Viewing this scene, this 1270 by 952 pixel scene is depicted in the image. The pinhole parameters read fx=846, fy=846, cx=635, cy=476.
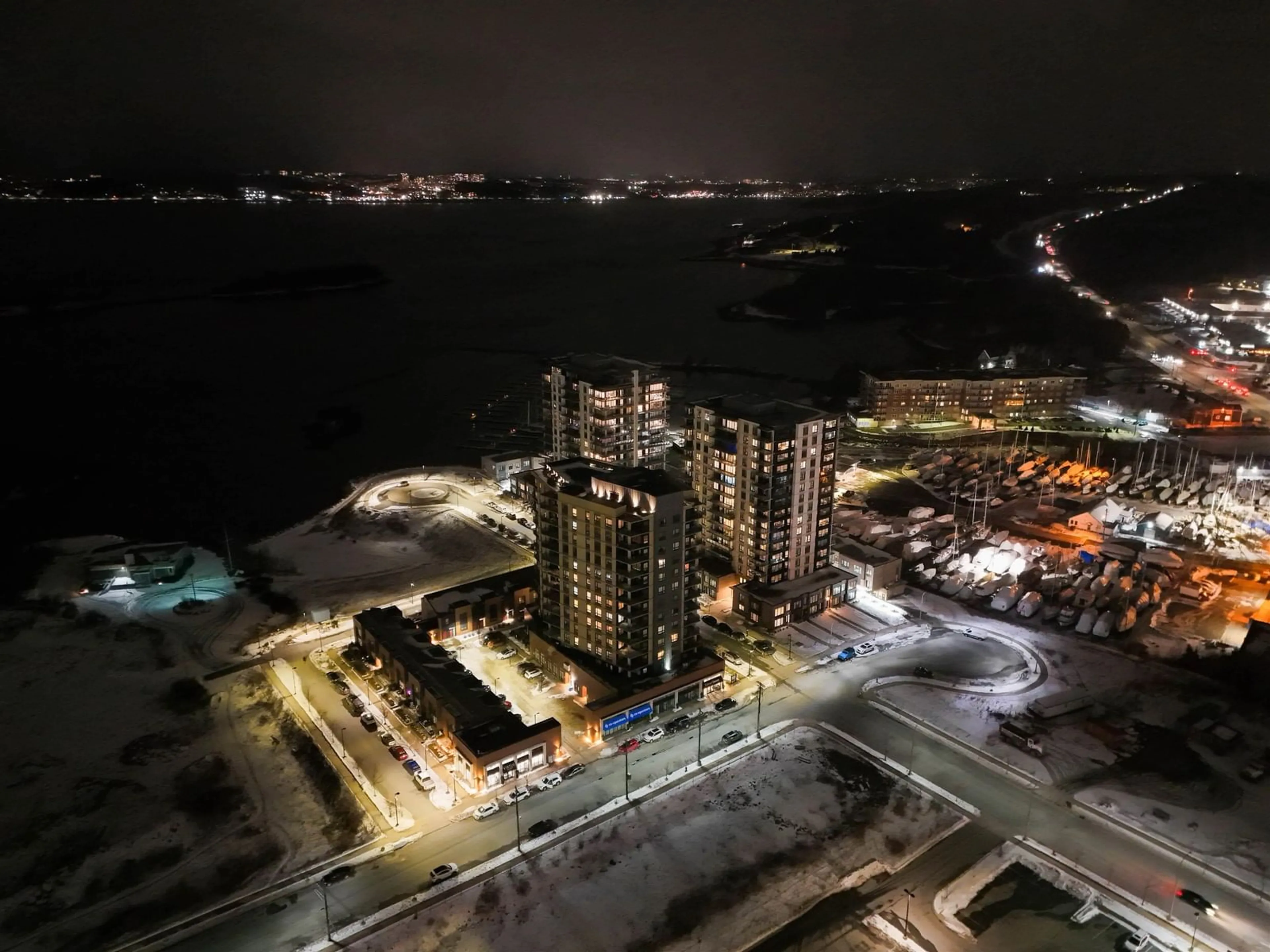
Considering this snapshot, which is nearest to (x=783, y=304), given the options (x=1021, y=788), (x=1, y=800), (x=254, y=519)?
(x=254, y=519)

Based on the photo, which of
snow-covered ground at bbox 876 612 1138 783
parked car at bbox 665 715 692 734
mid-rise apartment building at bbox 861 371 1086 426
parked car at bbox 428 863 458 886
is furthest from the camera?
mid-rise apartment building at bbox 861 371 1086 426

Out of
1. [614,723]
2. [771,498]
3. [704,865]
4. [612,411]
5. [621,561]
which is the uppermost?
[612,411]

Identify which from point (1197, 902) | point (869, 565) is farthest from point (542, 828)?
point (869, 565)

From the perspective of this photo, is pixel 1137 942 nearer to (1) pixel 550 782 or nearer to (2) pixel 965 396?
(1) pixel 550 782

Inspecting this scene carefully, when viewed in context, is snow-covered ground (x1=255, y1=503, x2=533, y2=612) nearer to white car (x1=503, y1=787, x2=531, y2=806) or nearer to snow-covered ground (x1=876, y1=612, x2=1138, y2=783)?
white car (x1=503, y1=787, x2=531, y2=806)

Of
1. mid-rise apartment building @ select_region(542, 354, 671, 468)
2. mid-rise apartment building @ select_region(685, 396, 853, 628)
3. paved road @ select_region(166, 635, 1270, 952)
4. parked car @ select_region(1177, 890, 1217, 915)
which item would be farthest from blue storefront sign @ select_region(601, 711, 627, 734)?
mid-rise apartment building @ select_region(542, 354, 671, 468)
